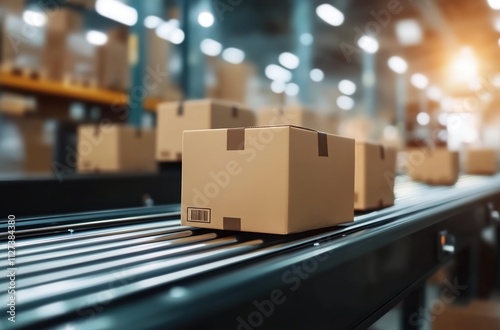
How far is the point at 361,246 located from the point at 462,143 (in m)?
5.59

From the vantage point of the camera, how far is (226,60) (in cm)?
441

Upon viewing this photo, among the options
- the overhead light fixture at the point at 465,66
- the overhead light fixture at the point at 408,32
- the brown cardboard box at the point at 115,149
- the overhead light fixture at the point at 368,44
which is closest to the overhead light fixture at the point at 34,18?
the brown cardboard box at the point at 115,149

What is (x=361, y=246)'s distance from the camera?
918 millimetres

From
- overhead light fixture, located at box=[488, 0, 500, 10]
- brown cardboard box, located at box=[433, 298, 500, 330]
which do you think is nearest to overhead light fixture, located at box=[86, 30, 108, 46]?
brown cardboard box, located at box=[433, 298, 500, 330]

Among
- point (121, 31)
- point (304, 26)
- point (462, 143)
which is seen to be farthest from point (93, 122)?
point (462, 143)

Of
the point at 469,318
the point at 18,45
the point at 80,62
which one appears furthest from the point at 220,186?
the point at 80,62

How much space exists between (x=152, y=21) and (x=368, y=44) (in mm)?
3151

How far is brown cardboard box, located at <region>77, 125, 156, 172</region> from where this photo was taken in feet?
8.29

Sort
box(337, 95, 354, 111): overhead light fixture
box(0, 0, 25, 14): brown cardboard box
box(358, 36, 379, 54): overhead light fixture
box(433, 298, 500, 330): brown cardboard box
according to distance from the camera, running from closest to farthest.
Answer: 1. box(433, 298, 500, 330): brown cardboard box
2. box(0, 0, 25, 14): brown cardboard box
3. box(358, 36, 379, 54): overhead light fixture
4. box(337, 95, 354, 111): overhead light fixture

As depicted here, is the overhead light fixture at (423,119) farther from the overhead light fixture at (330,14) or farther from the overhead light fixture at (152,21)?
the overhead light fixture at (152,21)

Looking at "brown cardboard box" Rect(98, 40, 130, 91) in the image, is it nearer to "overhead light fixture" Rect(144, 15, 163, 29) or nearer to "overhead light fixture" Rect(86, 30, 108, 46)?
"overhead light fixture" Rect(86, 30, 108, 46)

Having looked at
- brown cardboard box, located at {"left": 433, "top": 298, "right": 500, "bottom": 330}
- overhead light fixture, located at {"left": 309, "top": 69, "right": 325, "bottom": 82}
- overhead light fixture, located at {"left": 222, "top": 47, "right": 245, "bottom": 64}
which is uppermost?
overhead light fixture, located at {"left": 222, "top": 47, "right": 245, "bottom": 64}

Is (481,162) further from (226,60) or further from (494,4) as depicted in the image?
(226,60)

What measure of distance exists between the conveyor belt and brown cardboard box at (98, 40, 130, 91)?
262 centimetres
